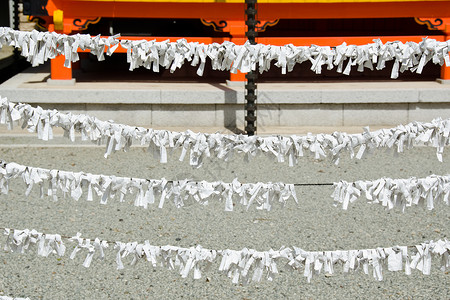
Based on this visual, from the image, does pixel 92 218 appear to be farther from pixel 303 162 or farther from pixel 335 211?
pixel 303 162

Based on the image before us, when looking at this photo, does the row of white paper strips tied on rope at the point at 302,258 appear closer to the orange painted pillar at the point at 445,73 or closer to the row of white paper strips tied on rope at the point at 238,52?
the row of white paper strips tied on rope at the point at 238,52

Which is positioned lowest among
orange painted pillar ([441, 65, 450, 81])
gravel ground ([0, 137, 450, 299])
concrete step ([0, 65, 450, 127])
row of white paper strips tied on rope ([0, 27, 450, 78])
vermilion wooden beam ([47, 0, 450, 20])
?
gravel ground ([0, 137, 450, 299])

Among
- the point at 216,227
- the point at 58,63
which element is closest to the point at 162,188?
the point at 216,227

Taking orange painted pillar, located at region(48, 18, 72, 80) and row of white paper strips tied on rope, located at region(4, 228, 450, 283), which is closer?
row of white paper strips tied on rope, located at region(4, 228, 450, 283)

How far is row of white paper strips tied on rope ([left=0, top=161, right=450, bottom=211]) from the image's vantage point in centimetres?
329

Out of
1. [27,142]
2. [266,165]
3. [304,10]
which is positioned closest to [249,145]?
[266,165]

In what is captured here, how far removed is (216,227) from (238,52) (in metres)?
2.93

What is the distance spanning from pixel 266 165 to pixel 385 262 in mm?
4657

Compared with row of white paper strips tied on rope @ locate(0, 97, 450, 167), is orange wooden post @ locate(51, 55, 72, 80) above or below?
below

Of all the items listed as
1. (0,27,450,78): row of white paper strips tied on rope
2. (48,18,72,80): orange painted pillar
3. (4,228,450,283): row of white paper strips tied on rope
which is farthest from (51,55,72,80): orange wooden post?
(4,228,450,283): row of white paper strips tied on rope

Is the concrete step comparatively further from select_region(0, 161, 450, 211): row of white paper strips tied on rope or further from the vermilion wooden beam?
select_region(0, 161, 450, 211): row of white paper strips tied on rope

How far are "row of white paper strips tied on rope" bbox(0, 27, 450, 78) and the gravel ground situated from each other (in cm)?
141

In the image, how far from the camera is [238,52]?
3365mm

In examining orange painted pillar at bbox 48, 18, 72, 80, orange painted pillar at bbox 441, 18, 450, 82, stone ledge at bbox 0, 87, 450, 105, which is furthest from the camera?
orange painted pillar at bbox 441, 18, 450, 82
